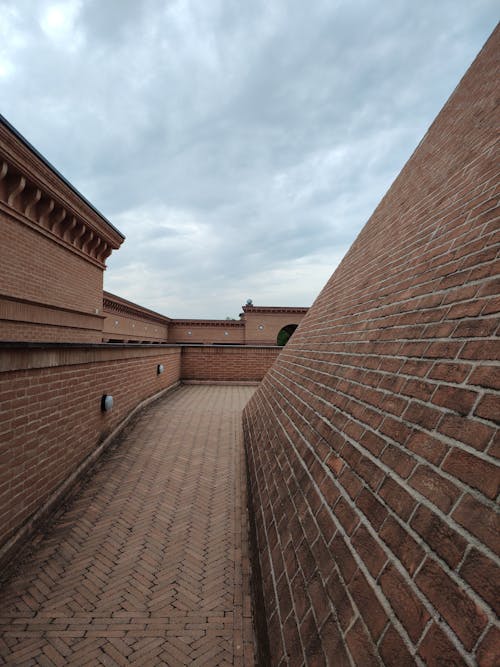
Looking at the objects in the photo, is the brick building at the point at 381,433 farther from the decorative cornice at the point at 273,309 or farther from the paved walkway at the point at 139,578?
the decorative cornice at the point at 273,309

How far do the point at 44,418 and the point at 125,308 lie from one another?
16845 millimetres

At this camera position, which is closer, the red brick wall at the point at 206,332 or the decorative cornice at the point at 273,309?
the decorative cornice at the point at 273,309

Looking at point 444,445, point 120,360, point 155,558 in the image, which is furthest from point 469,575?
point 120,360

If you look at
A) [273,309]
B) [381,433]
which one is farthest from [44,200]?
[273,309]

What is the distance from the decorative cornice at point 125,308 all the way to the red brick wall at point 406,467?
15.6 meters

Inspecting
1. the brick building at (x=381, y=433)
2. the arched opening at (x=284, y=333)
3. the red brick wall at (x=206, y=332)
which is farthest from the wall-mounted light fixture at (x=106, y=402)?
the arched opening at (x=284, y=333)

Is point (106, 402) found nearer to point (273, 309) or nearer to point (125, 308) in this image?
point (125, 308)

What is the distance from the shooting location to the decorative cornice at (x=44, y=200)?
21.9 feet

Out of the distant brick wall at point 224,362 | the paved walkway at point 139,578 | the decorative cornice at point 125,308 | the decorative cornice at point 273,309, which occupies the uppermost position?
the decorative cornice at point 273,309

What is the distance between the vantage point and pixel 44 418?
4.06 meters

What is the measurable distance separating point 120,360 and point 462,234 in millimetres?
6282

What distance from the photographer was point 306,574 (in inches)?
77.9

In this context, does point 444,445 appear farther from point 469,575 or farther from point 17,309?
point 17,309

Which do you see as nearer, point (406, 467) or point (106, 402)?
point (406, 467)
